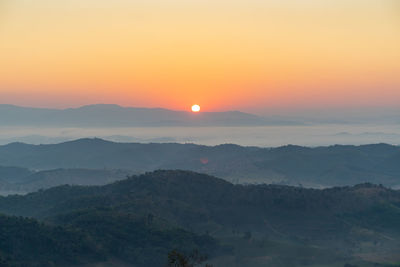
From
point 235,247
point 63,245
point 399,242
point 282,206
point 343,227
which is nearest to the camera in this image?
point 63,245

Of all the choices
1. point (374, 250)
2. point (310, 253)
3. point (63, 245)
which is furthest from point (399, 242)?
point (63, 245)

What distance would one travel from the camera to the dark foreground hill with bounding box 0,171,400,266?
9075cm

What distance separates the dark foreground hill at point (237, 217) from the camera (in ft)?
298

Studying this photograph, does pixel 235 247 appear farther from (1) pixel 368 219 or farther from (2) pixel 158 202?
(1) pixel 368 219

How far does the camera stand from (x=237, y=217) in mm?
112062

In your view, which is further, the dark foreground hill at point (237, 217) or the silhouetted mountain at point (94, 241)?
the dark foreground hill at point (237, 217)

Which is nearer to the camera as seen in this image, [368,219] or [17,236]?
[17,236]

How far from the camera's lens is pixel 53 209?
11594 centimetres

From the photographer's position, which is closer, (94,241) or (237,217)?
(94,241)

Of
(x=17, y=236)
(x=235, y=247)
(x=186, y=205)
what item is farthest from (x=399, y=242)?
(x=17, y=236)

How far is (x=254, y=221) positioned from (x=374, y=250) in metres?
22.8

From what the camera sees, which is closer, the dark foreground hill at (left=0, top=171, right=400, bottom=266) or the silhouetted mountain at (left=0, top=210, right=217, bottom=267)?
the silhouetted mountain at (left=0, top=210, right=217, bottom=267)

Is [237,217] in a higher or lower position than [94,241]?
higher

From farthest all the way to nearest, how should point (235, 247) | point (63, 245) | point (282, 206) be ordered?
point (282, 206) → point (235, 247) → point (63, 245)
